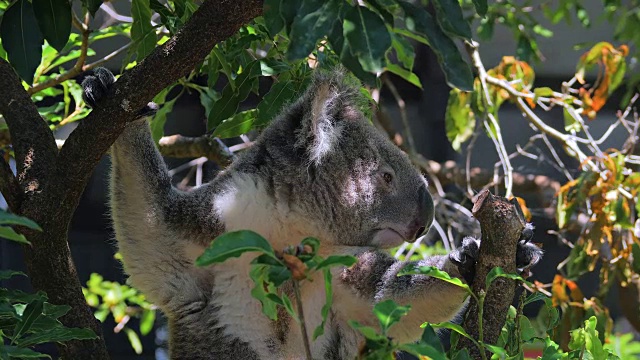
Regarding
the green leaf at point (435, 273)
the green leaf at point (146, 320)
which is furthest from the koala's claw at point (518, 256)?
the green leaf at point (146, 320)

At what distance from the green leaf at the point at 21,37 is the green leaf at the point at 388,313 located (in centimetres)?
98

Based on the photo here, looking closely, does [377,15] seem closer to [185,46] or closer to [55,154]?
[185,46]

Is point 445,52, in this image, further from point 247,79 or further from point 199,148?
point 199,148

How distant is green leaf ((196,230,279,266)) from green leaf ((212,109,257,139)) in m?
1.30

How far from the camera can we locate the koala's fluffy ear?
2324mm

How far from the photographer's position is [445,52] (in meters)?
1.26

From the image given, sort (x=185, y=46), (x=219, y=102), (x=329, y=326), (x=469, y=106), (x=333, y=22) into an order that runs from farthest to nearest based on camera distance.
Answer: (x=469, y=106) < (x=329, y=326) < (x=219, y=102) < (x=185, y=46) < (x=333, y=22)

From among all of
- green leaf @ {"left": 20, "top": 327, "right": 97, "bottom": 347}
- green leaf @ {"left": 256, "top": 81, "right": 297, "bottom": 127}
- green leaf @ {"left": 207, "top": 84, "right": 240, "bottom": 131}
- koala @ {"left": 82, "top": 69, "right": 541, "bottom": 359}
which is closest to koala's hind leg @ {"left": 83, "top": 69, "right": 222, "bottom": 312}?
koala @ {"left": 82, "top": 69, "right": 541, "bottom": 359}

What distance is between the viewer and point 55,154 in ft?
6.47

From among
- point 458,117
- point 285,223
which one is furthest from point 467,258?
point 458,117

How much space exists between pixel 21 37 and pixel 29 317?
665 millimetres

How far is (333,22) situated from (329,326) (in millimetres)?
1369

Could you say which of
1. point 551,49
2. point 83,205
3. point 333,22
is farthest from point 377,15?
point 551,49

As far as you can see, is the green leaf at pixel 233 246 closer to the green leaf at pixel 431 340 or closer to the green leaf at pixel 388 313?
the green leaf at pixel 388 313
